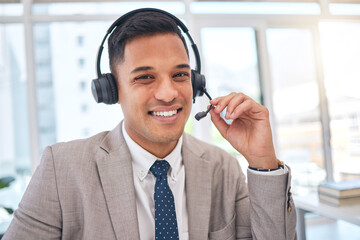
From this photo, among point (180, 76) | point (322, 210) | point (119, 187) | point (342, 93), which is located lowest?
point (322, 210)

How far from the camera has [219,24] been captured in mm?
3576

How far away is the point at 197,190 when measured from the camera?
110cm

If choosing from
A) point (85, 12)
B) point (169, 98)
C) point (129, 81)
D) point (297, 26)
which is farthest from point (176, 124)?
point (297, 26)

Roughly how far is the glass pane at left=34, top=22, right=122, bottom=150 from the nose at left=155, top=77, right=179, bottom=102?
230 cm

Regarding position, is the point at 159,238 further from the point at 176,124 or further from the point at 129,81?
the point at 129,81

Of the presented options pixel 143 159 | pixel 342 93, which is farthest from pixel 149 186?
pixel 342 93

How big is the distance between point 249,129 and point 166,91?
363mm

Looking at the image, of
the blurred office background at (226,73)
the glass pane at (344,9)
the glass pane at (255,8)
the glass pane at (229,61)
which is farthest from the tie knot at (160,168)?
the glass pane at (344,9)

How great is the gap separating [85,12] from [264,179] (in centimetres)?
301

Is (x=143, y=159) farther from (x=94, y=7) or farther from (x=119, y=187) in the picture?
(x=94, y=7)

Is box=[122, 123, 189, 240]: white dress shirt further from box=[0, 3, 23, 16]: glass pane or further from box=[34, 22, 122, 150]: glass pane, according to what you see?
box=[0, 3, 23, 16]: glass pane

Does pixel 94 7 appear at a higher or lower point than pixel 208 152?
higher

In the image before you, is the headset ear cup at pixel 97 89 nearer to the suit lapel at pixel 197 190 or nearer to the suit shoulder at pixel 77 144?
the suit shoulder at pixel 77 144

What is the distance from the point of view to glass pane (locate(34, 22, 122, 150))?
10.4 feet
